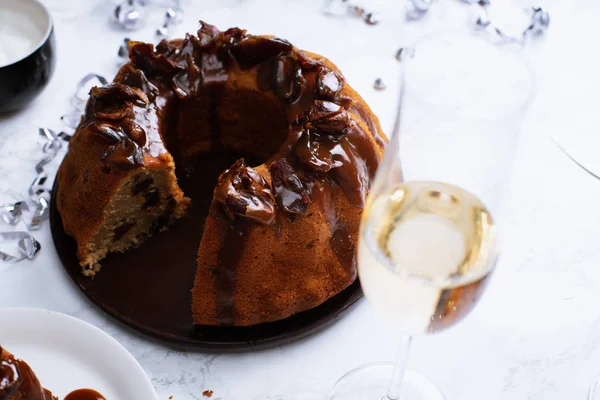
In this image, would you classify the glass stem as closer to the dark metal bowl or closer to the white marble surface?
the white marble surface

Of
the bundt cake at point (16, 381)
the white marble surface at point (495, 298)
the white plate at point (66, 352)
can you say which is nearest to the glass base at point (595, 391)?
the white marble surface at point (495, 298)

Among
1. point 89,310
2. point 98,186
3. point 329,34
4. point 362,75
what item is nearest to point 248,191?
point 98,186

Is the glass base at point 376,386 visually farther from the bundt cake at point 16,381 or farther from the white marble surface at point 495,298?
the bundt cake at point 16,381

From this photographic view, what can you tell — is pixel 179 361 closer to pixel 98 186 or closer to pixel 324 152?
pixel 98 186

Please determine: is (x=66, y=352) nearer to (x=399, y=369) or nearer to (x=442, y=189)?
(x=399, y=369)

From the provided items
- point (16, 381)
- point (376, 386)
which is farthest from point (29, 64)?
point (376, 386)

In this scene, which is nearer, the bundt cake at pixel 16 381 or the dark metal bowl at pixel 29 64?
the bundt cake at pixel 16 381
